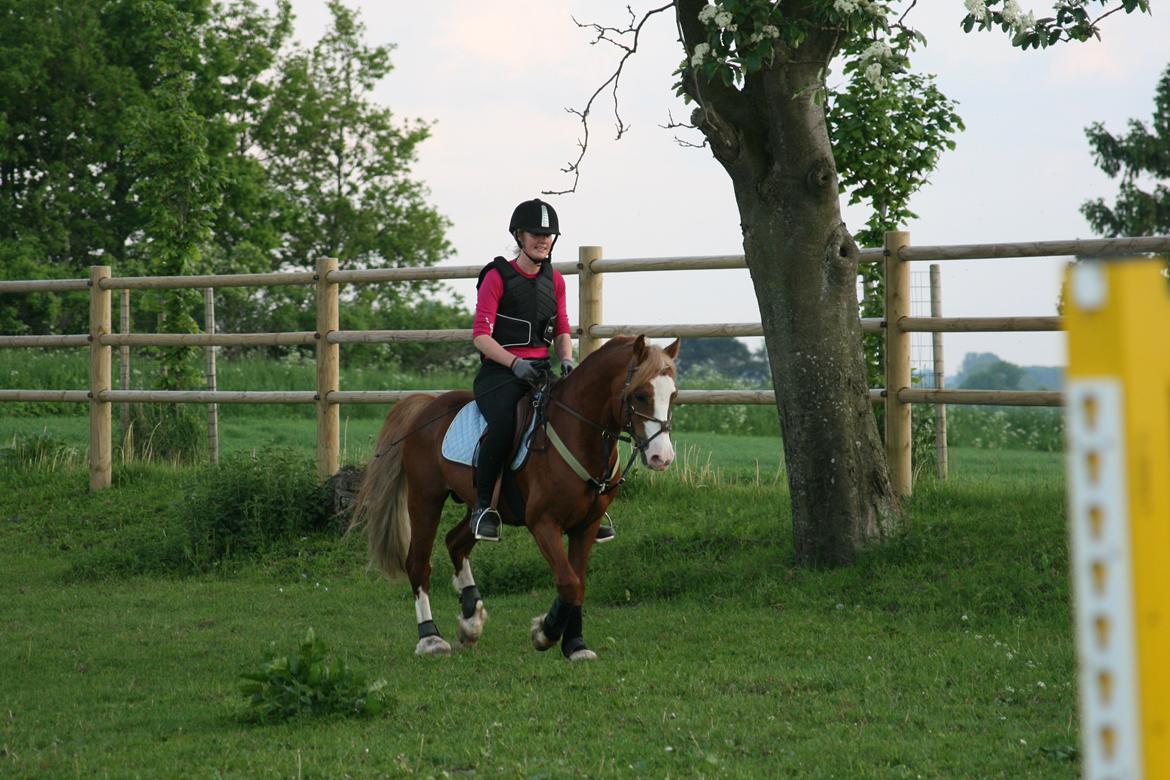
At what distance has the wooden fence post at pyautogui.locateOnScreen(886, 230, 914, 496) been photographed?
1003 centimetres

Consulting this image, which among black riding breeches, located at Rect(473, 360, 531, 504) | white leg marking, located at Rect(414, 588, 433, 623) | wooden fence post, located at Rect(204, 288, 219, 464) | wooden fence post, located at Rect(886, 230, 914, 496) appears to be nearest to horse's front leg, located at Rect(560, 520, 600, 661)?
black riding breeches, located at Rect(473, 360, 531, 504)

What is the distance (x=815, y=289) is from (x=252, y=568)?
5379mm

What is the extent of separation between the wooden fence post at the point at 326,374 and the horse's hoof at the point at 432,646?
4.78 m

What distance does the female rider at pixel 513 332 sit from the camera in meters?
7.58

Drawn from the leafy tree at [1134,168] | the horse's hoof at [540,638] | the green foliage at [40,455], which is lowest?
the horse's hoof at [540,638]

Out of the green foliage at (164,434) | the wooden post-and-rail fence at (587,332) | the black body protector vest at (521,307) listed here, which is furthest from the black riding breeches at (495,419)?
the green foliage at (164,434)

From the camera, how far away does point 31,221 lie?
3738 cm

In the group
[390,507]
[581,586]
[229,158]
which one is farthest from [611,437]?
[229,158]

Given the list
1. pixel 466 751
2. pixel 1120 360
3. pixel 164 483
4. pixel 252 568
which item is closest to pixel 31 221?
pixel 164 483

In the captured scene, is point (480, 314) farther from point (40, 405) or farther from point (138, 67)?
point (138, 67)

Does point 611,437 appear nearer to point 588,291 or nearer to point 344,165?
point 588,291

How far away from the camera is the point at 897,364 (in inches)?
397

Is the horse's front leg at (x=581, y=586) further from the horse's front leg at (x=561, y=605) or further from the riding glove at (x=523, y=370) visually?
the riding glove at (x=523, y=370)

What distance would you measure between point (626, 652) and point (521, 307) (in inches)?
82.7
